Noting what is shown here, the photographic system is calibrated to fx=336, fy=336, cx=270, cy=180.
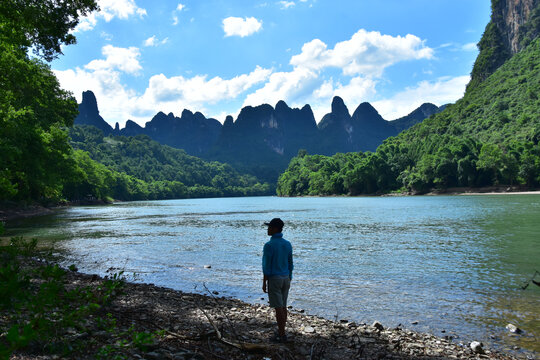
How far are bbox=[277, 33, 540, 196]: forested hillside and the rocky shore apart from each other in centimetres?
11411

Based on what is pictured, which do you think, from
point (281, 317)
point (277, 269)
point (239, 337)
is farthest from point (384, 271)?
point (239, 337)

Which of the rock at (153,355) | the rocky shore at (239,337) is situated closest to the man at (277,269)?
the rocky shore at (239,337)

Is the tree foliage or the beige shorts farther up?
the tree foliage

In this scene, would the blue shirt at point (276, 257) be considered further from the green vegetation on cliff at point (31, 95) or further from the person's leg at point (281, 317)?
the green vegetation on cliff at point (31, 95)

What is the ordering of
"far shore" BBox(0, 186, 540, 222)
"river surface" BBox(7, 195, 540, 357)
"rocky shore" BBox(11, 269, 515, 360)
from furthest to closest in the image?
"far shore" BBox(0, 186, 540, 222) < "river surface" BBox(7, 195, 540, 357) < "rocky shore" BBox(11, 269, 515, 360)

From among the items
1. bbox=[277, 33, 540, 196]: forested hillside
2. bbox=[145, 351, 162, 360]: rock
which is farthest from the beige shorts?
bbox=[277, 33, 540, 196]: forested hillside

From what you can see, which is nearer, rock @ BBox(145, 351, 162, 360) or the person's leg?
rock @ BBox(145, 351, 162, 360)

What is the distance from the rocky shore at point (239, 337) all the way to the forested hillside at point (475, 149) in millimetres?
114106

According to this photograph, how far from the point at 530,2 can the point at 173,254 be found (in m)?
253

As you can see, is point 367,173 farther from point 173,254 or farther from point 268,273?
point 268,273

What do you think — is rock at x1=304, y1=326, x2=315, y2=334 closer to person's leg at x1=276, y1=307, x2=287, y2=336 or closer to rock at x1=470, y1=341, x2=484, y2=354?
person's leg at x1=276, y1=307, x2=287, y2=336

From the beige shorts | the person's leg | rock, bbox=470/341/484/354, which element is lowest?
rock, bbox=470/341/484/354

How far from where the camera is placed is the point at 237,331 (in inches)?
303

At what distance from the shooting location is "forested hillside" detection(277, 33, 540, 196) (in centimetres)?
10606
